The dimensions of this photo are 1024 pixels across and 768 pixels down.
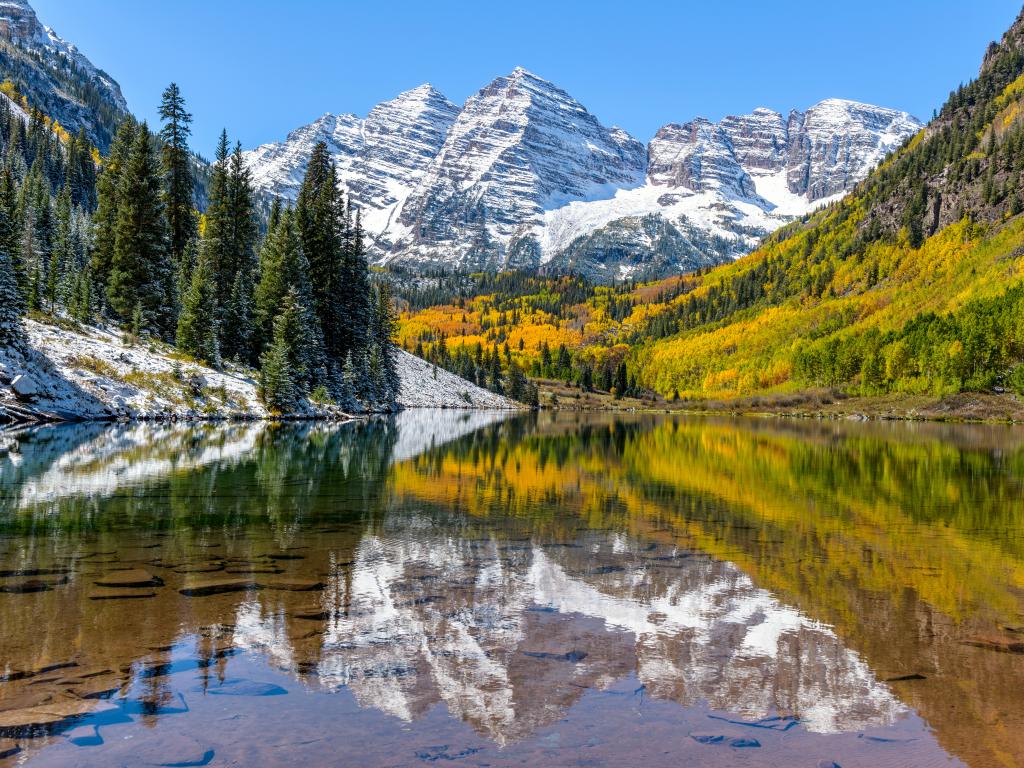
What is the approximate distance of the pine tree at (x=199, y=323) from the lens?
235ft

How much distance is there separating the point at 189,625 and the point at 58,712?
10.1ft

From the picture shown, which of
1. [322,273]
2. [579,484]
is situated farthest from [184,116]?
[579,484]

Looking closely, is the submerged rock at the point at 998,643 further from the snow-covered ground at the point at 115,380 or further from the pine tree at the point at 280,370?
the pine tree at the point at 280,370

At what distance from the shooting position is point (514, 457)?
46531 millimetres

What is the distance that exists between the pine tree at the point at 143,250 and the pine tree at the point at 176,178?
3.76 meters

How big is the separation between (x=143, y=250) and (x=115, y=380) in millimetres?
19390

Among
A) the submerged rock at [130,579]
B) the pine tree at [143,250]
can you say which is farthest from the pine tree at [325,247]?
the submerged rock at [130,579]

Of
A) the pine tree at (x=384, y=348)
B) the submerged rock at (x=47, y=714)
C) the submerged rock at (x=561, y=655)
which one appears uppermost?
the pine tree at (x=384, y=348)

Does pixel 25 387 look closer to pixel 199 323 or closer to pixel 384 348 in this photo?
pixel 199 323

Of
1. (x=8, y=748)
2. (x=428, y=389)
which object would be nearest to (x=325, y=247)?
(x=428, y=389)

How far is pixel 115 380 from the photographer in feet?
200

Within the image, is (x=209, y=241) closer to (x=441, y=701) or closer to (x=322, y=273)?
(x=322, y=273)

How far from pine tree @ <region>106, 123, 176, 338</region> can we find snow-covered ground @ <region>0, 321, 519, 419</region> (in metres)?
6.82

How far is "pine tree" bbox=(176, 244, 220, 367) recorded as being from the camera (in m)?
71.6
